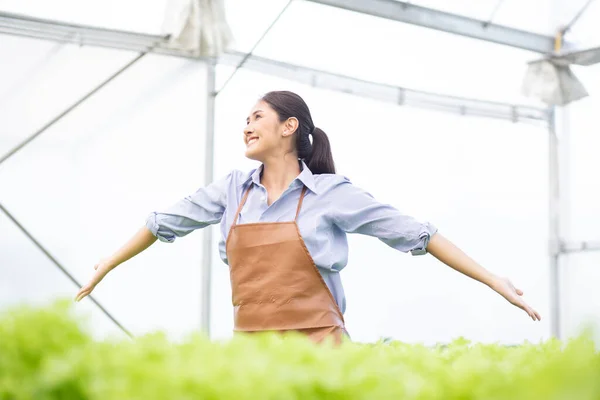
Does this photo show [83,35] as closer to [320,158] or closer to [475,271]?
[320,158]

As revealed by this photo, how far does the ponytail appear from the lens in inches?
89.4

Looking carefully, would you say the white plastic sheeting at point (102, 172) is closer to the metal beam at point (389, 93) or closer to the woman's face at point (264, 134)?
the metal beam at point (389, 93)

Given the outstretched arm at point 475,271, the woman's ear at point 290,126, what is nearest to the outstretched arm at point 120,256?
the woman's ear at point 290,126

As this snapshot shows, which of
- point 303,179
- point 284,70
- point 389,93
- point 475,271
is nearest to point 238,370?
point 475,271

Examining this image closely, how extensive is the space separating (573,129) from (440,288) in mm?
1360

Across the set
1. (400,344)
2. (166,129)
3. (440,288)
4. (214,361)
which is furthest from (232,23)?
(214,361)

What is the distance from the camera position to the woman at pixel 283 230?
1930 millimetres

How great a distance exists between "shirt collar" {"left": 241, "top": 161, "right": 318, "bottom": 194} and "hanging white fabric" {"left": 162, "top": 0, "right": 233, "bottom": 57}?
1.63m

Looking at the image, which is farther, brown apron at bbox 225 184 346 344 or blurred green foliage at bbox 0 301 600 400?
brown apron at bbox 225 184 346 344

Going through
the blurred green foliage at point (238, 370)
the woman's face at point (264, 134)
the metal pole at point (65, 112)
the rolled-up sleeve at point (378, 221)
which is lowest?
the blurred green foliage at point (238, 370)

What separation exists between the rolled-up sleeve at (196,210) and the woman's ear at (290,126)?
203 mm

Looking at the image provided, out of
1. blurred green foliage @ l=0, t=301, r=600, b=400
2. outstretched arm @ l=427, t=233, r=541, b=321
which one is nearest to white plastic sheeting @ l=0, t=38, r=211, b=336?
outstretched arm @ l=427, t=233, r=541, b=321

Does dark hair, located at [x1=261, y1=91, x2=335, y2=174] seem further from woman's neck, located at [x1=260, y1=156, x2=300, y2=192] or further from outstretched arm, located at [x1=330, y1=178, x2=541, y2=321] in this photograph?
outstretched arm, located at [x1=330, y1=178, x2=541, y2=321]

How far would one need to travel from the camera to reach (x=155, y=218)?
2070 millimetres
